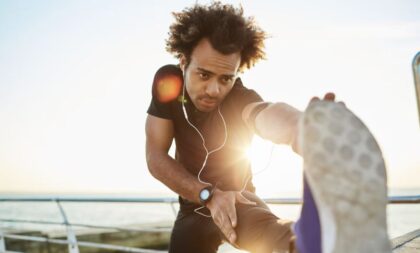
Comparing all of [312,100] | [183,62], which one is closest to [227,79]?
[183,62]

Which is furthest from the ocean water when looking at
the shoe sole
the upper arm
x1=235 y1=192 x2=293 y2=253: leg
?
the shoe sole

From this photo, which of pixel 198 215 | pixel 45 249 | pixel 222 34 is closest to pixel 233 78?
pixel 222 34

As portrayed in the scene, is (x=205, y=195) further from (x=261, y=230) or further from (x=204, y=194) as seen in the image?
(x=261, y=230)

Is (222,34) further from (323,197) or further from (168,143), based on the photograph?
(323,197)

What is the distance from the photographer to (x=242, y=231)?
4.86 ft

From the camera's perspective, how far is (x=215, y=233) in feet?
6.55

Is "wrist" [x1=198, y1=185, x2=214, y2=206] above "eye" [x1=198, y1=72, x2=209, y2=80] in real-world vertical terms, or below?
below

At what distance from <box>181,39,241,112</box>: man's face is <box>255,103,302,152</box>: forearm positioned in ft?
1.61

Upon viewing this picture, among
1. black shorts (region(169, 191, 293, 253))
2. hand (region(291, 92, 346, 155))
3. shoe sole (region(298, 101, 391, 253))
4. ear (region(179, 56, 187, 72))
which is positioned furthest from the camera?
ear (region(179, 56, 187, 72))

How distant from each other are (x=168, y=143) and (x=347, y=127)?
138cm

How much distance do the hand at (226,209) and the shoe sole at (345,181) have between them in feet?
2.08

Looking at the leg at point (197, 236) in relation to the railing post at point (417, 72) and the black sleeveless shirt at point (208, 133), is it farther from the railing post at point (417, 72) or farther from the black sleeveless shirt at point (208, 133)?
the railing post at point (417, 72)

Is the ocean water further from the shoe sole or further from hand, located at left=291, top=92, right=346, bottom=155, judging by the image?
the shoe sole

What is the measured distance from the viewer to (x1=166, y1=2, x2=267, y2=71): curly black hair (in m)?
2.10
